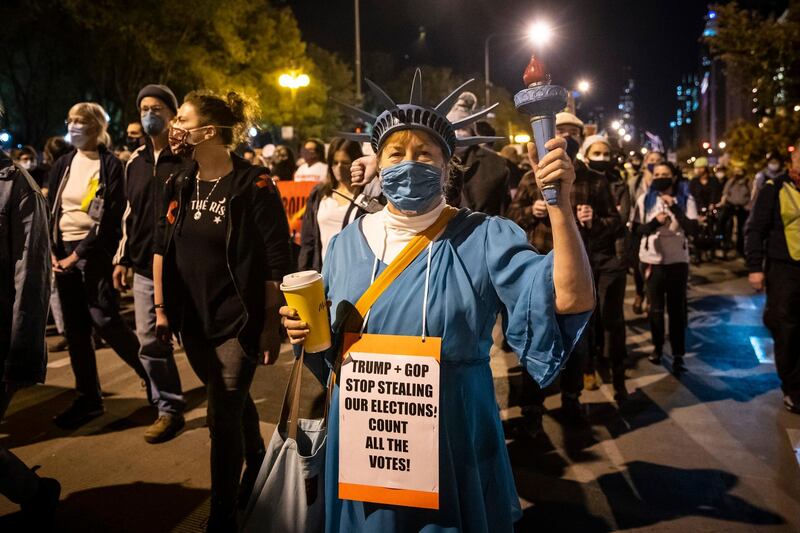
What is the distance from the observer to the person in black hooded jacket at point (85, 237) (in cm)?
511

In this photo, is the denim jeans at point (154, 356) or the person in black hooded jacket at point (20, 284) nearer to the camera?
the person in black hooded jacket at point (20, 284)

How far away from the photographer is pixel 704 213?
15.4 metres

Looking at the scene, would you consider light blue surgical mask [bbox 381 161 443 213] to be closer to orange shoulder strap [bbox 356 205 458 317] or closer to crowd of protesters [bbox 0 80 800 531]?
orange shoulder strap [bbox 356 205 458 317]

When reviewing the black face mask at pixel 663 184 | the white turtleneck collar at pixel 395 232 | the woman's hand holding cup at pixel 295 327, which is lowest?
the woman's hand holding cup at pixel 295 327

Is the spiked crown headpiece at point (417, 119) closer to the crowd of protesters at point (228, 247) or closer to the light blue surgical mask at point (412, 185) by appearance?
the light blue surgical mask at point (412, 185)

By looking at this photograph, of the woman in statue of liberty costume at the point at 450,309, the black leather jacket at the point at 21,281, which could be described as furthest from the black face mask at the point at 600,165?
the black leather jacket at the point at 21,281

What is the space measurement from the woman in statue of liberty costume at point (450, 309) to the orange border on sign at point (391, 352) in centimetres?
4

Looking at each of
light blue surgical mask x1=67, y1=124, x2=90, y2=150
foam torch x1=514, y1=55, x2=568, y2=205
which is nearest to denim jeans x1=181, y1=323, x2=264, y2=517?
foam torch x1=514, y1=55, x2=568, y2=205

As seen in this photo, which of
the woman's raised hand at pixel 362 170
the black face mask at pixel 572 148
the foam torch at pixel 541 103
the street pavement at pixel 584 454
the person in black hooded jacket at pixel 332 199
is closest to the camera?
the foam torch at pixel 541 103

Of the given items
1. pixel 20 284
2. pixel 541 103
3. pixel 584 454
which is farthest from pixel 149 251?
pixel 541 103

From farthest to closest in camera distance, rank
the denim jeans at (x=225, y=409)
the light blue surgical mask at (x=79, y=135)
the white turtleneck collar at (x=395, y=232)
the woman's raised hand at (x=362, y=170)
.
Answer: the light blue surgical mask at (x=79, y=135) < the woman's raised hand at (x=362, y=170) < the denim jeans at (x=225, y=409) < the white turtleneck collar at (x=395, y=232)

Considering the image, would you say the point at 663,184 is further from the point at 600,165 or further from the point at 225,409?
the point at 225,409

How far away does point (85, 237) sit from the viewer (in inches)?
199

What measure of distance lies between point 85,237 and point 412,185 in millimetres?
3792
